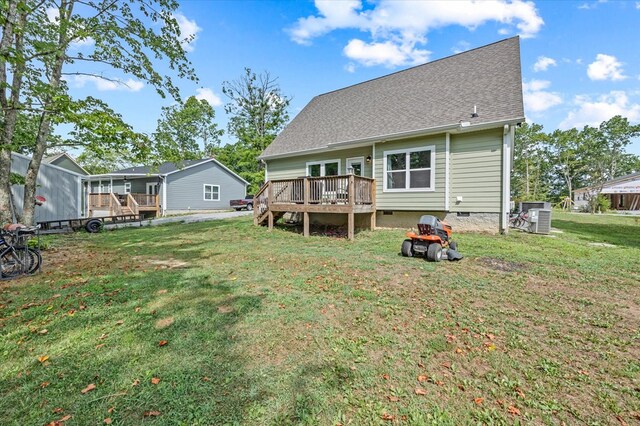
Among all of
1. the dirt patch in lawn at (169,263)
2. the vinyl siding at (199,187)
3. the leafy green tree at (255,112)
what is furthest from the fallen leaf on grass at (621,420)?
the leafy green tree at (255,112)

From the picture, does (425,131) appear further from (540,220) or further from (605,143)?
(605,143)

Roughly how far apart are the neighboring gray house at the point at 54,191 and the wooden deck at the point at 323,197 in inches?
403

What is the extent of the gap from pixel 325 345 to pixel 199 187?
79.8ft

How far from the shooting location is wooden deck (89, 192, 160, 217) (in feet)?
63.6

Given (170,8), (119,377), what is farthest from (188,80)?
(119,377)

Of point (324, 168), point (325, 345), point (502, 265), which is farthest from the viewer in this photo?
point (324, 168)

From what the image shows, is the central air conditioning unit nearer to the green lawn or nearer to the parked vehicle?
the green lawn

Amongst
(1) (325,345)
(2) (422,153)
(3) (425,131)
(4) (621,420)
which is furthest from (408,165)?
(4) (621,420)

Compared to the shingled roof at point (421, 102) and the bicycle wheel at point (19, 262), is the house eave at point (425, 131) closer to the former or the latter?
the shingled roof at point (421, 102)

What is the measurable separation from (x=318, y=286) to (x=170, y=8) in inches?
407

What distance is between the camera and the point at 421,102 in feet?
36.9

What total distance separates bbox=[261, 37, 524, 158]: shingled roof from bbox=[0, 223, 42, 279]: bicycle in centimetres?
936

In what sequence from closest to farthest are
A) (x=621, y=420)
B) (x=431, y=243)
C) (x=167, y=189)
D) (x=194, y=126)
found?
1. (x=621, y=420)
2. (x=431, y=243)
3. (x=167, y=189)
4. (x=194, y=126)

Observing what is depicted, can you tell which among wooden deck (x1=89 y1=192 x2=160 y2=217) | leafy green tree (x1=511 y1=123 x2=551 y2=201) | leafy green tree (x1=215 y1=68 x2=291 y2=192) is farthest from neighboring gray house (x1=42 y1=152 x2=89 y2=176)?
leafy green tree (x1=511 y1=123 x2=551 y2=201)
